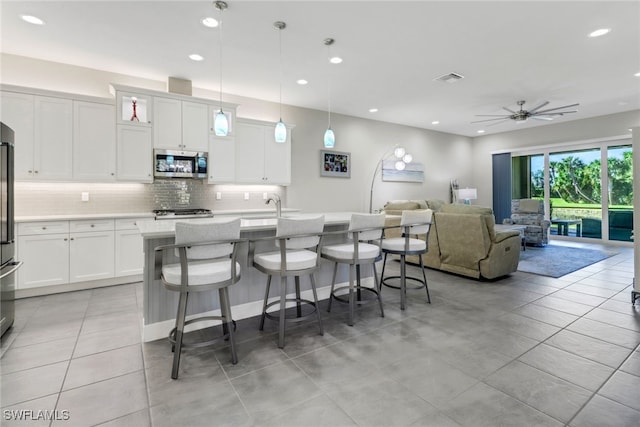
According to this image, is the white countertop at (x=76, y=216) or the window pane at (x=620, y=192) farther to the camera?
the window pane at (x=620, y=192)

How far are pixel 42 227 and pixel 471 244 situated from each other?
5429mm

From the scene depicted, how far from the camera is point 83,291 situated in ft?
12.9

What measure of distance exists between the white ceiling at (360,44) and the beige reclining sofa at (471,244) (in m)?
2.11

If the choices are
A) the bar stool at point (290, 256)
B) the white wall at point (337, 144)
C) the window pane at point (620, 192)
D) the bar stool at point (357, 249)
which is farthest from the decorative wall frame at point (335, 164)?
the window pane at point (620, 192)

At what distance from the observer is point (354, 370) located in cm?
212

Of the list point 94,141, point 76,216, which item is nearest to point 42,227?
point 76,216

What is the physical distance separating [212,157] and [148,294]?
2.82 m

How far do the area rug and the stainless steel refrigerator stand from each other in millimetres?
Answer: 6209

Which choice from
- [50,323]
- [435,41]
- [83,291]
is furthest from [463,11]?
[83,291]

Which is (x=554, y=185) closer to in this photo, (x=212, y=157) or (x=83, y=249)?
(x=212, y=157)

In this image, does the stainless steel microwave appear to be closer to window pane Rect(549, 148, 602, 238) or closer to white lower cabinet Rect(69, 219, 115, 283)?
white lower cabinet Rect(69, 219, 115, 283)

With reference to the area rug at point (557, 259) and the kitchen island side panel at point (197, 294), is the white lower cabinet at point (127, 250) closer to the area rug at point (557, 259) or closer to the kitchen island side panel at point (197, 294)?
the kitchen island side panel at point (197, 294)

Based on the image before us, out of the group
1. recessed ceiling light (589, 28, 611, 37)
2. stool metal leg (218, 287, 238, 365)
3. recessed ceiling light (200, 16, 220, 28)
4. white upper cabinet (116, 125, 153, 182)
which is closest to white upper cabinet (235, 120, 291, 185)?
white upper cabinet (116, 125, 153, 182)

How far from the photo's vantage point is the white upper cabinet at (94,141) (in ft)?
13.0
